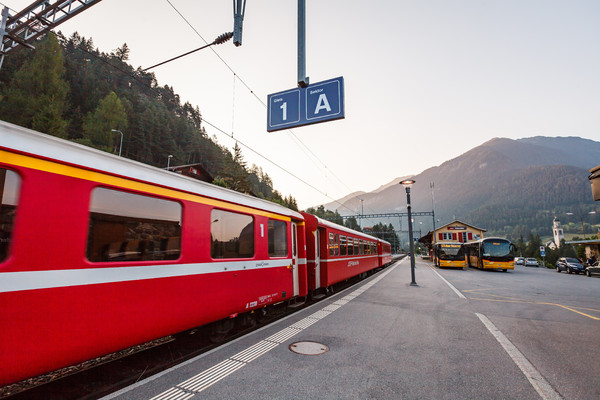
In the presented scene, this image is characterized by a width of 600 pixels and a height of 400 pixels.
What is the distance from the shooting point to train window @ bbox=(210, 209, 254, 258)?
4.98 meters

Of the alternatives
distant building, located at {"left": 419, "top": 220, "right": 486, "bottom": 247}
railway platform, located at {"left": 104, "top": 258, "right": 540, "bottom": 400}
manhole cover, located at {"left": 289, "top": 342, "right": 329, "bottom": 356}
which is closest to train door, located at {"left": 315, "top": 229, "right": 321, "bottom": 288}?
railway platform, located at {"left": 104, "top": 258, "right": 540, "bottom": 400}

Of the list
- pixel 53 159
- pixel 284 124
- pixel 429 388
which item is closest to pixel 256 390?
pixel 429 388

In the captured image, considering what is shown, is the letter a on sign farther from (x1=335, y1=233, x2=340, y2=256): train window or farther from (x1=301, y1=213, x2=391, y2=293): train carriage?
(x1=335, y1=233, x2=340, y2=256): train window

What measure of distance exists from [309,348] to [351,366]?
0.97 m

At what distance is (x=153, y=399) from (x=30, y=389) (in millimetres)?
1634

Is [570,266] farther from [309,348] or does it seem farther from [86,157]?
[86,157]

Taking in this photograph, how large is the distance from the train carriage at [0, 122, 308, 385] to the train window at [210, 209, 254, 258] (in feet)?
0.10

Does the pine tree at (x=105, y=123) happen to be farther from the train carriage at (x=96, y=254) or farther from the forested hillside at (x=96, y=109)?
the train carriage at (x=96, y=254)

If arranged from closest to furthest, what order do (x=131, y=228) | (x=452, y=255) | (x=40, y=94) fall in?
(x=131, y=228), (x=452, y=255), (x=40, y=94)

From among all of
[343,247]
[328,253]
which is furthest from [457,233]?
[328,253]

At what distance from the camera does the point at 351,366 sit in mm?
4188

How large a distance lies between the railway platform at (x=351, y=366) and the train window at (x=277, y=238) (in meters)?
1.64

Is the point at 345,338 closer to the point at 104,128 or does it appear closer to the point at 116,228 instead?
the point at 116,228

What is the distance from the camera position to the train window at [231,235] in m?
4.98
